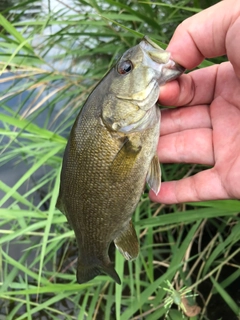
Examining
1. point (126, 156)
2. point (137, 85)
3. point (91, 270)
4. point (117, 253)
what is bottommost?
point (117, 253)

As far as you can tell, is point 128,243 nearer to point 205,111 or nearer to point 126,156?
point 126,156

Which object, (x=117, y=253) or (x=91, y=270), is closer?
(x=91, y=270)

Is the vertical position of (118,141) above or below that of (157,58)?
below

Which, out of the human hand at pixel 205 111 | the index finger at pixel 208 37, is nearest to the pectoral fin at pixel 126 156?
the human hand at pixel 205 111

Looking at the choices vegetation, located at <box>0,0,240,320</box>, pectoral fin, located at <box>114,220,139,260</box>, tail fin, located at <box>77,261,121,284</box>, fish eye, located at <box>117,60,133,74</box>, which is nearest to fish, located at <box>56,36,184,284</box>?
fish eye, located at <box>117,60,133,74</box>

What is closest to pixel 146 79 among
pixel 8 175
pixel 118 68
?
pixel 118 68

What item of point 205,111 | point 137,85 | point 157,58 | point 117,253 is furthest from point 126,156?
point 117,253

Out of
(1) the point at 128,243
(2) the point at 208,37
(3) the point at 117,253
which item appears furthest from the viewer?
(3) the point at 117,253
